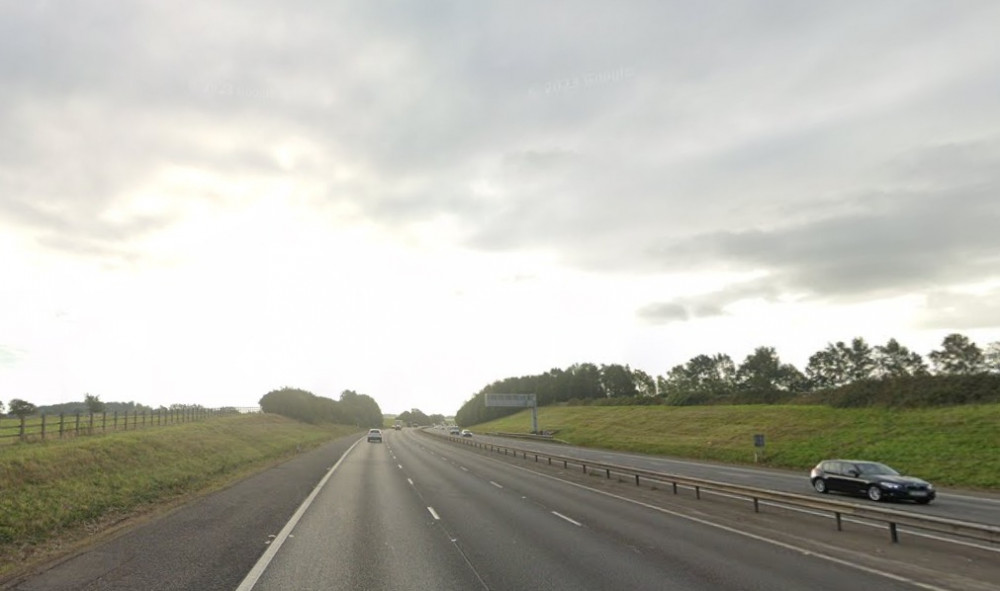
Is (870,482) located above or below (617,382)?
below

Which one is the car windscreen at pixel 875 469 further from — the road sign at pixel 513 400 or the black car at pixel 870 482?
the road sign at pixel 513 400

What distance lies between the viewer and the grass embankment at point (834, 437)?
110 ft

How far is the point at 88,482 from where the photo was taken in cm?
2036

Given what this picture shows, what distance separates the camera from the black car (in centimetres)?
2156

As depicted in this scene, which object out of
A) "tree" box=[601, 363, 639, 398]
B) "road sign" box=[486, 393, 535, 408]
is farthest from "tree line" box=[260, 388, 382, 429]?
"tree" box=[601, 363, 639, 398]

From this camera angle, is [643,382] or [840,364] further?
[643,382]

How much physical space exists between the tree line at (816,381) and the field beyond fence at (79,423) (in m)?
59.5

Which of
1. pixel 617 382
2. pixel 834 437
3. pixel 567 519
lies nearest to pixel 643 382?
pixel 617 382

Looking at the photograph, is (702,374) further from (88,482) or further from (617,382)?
(88,482)

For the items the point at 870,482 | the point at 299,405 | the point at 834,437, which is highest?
the point at 299,405

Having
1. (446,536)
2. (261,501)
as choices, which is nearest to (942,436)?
(446,536)

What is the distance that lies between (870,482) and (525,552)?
18.0 meters

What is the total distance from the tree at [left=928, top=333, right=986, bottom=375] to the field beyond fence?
401 feet

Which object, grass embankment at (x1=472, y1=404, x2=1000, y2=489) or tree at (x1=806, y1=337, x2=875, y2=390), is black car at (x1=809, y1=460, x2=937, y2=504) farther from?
tree at (x1=806, y1=337, x2=875, y2=390)
